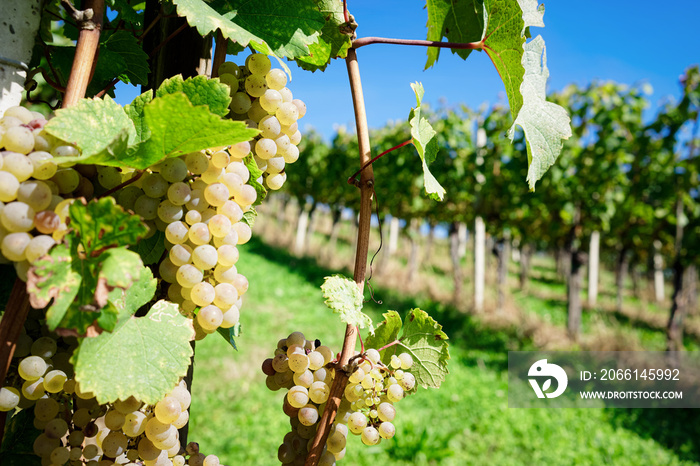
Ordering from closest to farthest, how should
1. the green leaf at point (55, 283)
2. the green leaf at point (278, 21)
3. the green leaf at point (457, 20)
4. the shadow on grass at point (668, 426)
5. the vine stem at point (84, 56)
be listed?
the green leaf at point (55, 283) → the vine stem at point (84, 56) → the green leaf at point (278, 21) → the green leaf at point (457, 20) → the shadow on grass at point (668, 426)

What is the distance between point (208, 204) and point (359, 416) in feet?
1.12

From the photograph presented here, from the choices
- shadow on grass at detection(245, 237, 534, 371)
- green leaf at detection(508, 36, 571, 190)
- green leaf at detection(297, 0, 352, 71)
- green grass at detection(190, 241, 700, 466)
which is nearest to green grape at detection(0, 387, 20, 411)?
green leaf at detection(297, 0, 352, 71)

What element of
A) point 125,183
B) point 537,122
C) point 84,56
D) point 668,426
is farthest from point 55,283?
point 668,426

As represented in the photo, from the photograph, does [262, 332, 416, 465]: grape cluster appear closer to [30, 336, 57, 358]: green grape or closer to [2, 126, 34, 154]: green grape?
[30, 336, 57, 358]: green grape

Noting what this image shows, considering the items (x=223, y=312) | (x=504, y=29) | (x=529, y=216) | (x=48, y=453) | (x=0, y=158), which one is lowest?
(x=48, y=453)

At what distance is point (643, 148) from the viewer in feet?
26.3

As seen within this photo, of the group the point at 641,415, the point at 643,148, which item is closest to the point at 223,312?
the point at 641,415

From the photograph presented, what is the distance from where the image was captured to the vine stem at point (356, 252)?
0.60 metres

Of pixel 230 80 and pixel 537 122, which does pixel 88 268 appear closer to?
pixel 230 80

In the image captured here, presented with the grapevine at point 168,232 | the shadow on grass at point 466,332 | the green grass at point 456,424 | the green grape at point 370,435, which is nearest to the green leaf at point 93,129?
the grapevine at point 168,232

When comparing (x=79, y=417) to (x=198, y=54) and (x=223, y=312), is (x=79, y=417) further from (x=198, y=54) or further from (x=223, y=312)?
(x=198, y=54)

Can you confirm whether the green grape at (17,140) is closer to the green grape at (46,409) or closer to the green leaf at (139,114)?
the green leaf at (139,114)

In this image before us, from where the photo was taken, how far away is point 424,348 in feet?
2.34

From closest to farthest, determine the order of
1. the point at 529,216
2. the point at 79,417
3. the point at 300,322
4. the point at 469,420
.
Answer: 1. the point at 79,417
2. the point at 469,420
3. the point at 300,322
4. the point at 529,216
